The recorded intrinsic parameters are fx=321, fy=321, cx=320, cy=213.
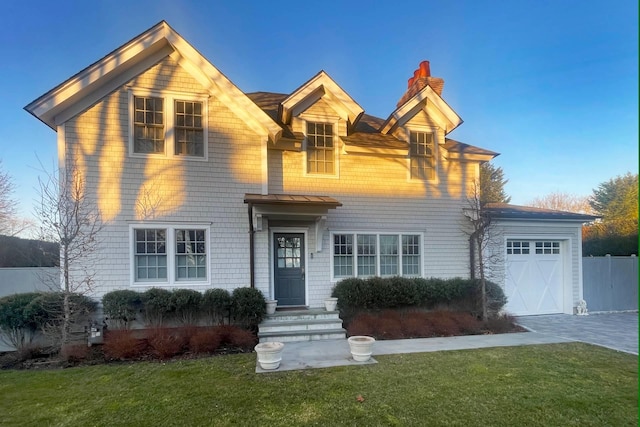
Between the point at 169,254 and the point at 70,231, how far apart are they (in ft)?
7.33

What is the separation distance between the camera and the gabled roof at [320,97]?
9.82 meters

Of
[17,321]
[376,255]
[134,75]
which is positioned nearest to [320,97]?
[134,75]

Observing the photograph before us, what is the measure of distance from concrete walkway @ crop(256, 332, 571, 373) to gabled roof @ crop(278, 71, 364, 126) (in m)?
6.77

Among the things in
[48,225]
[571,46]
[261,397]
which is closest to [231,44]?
[48,225]

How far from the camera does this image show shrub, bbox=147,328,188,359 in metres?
7.03

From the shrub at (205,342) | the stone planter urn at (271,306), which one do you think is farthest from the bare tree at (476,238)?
the shrub at (205,342)

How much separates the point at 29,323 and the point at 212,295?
13.4ft

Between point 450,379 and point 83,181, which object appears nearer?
point 450,379

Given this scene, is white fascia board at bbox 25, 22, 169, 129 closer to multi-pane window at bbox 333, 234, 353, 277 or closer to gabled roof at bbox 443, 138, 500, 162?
multi-pane window at bbox 333, 234, 353, 277

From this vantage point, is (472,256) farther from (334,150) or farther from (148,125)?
(148,125)

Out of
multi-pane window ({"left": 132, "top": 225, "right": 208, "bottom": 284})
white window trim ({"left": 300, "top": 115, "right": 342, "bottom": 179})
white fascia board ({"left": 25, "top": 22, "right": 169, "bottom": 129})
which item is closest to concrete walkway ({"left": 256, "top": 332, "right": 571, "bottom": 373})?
multi-pane window ({"left": 132, "top": 225, "right": 208, "bottom": 284})

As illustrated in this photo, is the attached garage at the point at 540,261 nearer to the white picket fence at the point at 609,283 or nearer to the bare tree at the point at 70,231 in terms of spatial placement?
the white picket fence at the point at 609,283

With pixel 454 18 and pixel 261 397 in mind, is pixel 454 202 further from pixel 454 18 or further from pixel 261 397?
pixel 261 397

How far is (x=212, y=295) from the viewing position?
8.46 meters
